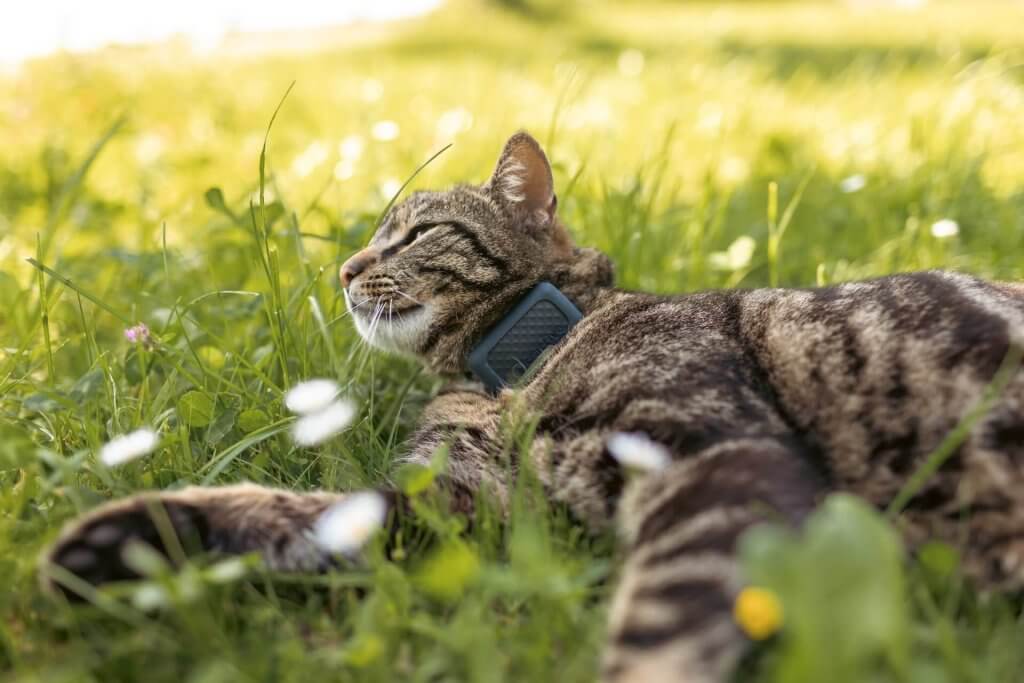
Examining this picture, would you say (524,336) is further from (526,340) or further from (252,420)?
(252,420)

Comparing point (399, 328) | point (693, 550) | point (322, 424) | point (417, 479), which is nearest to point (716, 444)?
point (693, 550)

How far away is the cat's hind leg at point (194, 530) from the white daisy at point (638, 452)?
601 millimetres

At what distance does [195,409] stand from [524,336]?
874 millimetres

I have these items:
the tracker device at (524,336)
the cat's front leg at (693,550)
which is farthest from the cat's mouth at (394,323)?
the cat's front leg at (693,550)

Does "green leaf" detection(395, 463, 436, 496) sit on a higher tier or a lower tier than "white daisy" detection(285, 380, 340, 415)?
lower

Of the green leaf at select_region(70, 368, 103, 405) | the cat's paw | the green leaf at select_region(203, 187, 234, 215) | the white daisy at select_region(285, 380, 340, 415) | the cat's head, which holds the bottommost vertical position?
the cat's paw

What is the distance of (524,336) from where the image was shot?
2.35 m

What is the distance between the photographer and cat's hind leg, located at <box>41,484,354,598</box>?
5.08ft

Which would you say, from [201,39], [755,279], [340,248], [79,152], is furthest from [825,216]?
[201,39]

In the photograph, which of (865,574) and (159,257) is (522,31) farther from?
(865,574)

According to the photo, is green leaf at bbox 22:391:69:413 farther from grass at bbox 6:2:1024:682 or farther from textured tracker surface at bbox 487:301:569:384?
textured tracker surface at bbox 487:301:569:384

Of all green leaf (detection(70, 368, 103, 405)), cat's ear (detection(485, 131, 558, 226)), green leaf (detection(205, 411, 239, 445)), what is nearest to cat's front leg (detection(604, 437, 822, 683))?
green leaf (detection(205, 411, 239, 445))

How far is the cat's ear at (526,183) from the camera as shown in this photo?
2.61m

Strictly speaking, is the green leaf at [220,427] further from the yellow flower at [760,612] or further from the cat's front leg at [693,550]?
the yellow flower at [760,612]
